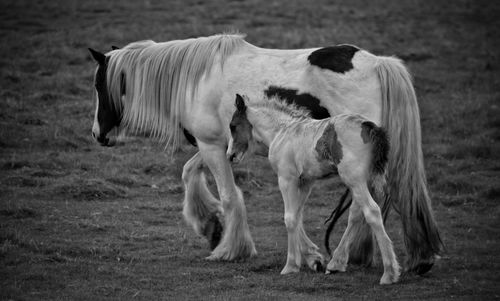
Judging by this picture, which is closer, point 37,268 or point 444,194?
point 37,268

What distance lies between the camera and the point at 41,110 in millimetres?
16250

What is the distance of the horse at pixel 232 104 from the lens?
7957 mm

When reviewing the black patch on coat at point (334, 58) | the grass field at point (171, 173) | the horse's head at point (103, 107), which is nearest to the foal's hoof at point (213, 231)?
the grass field at point (171, 173)

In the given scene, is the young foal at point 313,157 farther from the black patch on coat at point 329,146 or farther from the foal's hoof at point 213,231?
the foal's hoof at point 213,231

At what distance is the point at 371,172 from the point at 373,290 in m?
1.24

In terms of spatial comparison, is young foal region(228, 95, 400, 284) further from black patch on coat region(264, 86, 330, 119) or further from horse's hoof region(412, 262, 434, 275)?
horse's hoof region(412, 262, 434, 275)

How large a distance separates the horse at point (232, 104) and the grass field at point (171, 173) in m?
0.52

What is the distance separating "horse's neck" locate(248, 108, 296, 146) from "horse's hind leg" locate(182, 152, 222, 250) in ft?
4.92

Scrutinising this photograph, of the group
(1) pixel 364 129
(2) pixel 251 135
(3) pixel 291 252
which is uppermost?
(1) pixel 364 129

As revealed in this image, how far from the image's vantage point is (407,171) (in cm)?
790

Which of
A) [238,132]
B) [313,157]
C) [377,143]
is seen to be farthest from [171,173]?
[377,143]

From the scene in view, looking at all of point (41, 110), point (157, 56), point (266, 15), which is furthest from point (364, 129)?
point (266, 15)

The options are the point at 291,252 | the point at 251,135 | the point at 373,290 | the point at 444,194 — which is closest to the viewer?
the point at 373,290

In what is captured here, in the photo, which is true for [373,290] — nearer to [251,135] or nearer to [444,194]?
[251,135]
